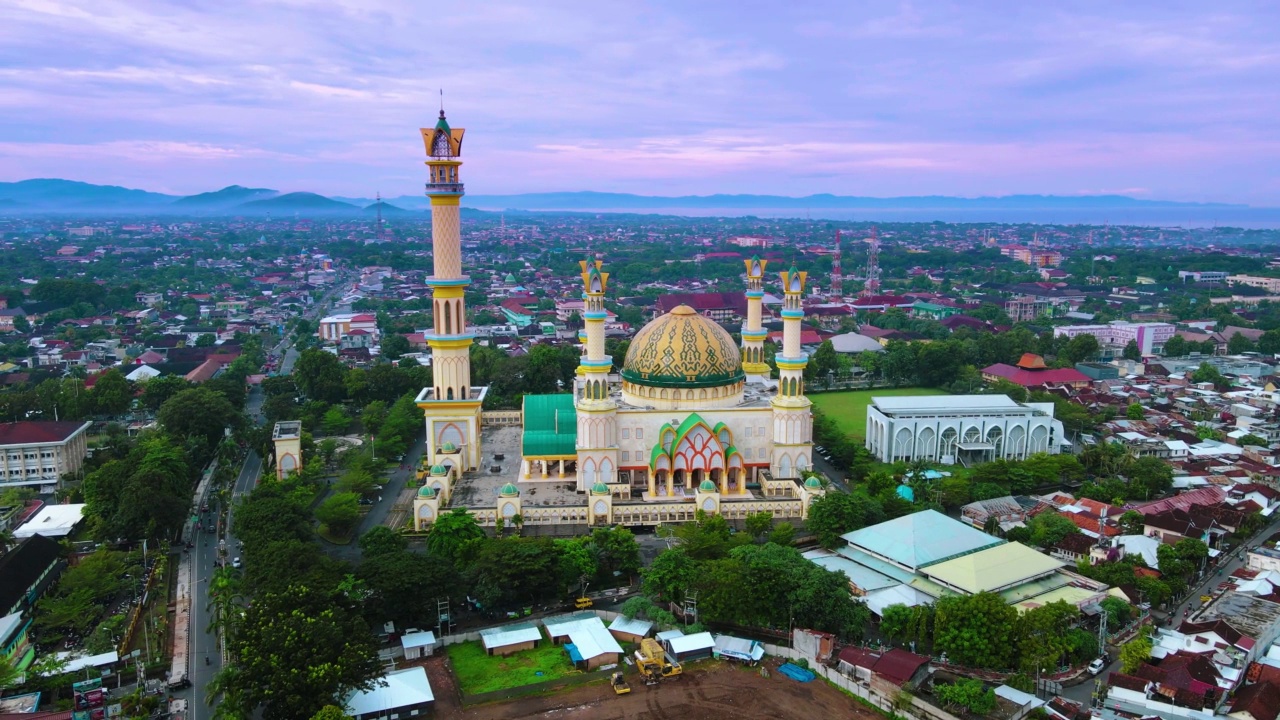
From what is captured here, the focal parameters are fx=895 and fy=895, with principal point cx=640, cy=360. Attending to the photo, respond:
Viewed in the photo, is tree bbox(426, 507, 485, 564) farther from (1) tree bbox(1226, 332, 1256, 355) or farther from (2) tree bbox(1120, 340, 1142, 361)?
(1) tree bbox(1226, 332, 1256, 355)

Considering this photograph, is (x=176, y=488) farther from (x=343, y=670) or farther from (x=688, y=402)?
(x=688, y=402)

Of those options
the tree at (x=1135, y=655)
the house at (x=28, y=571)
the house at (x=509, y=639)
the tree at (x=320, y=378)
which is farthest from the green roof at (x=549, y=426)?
the tree at (x=1135, y=655)

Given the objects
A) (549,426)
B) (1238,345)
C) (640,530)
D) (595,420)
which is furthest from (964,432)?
(1238,345)

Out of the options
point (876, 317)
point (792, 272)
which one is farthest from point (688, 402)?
point (876, 317)

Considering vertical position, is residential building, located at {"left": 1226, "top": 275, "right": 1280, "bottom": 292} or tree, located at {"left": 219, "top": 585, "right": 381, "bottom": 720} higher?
residential building, located at {"left": 1226, "top": 275, "right": 1280, "bottom": 292}

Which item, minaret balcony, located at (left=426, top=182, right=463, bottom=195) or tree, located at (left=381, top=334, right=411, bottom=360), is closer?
minaret balcony, located at (left=426, top=182, right=463, bottom=195)

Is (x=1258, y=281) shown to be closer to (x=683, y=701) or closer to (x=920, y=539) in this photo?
(x=920, y=539)

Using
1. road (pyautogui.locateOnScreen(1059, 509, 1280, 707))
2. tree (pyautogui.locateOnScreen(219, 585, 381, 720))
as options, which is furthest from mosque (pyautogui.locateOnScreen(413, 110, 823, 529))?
tree (pyautogui.locateOnScreen(219, 585, 381, 720))

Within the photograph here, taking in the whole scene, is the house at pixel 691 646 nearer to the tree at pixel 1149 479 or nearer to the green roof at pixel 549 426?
the green roof at pixel 549 426
